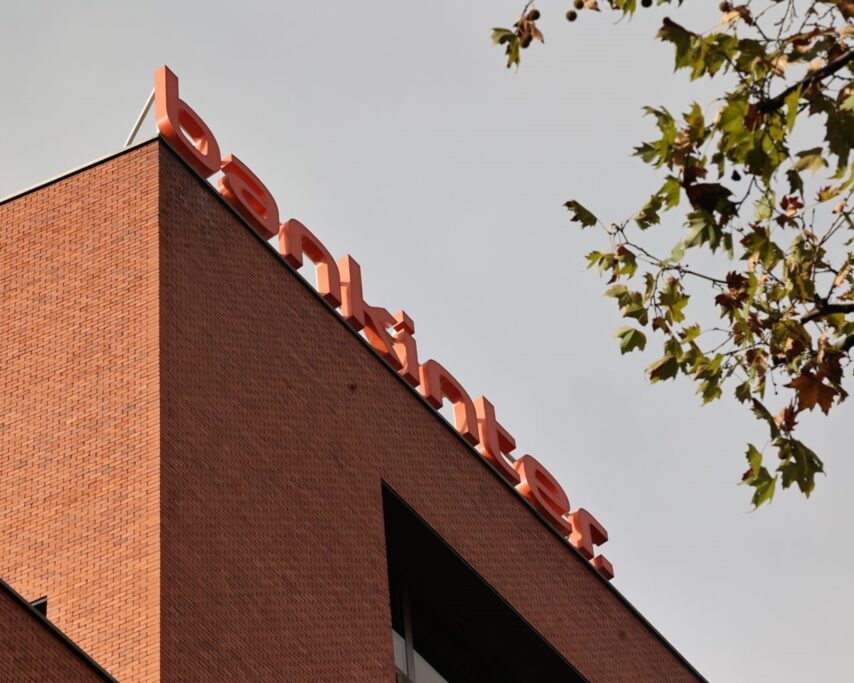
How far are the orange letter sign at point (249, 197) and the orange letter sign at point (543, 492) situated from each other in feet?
25.4

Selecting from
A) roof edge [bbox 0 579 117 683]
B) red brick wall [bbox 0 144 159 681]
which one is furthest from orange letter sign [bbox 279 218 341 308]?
roof edge [bbox 0 579 117 683]

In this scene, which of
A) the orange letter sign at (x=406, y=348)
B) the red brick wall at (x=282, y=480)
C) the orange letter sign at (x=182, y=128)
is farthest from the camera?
the orange letter sign at (x=406, y=348)

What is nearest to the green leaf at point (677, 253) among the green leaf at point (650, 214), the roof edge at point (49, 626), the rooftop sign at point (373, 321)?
the green leaf at point (650, 214)

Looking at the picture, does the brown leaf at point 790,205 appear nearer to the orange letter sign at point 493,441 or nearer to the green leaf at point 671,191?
the green leaf at point 671,191

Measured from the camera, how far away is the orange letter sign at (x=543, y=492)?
107ft

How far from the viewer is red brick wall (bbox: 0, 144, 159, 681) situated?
20125 millimetres

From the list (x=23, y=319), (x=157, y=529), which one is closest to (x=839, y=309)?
(x=157, y=529)

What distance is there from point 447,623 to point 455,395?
4371mm

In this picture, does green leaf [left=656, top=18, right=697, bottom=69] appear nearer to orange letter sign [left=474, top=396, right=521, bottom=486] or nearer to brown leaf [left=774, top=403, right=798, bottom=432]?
brown leaf [left=774, top=403, right=798, bottom=432]

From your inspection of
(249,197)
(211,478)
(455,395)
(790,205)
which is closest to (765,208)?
(790,205)

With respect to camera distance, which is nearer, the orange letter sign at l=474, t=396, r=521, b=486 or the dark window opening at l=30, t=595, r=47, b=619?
the dark window opening at l=30, t=595, r=47, b=619

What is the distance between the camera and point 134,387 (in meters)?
22.2

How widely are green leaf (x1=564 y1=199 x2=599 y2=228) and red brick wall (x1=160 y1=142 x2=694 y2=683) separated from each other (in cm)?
810

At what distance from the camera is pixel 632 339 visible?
533 inches
